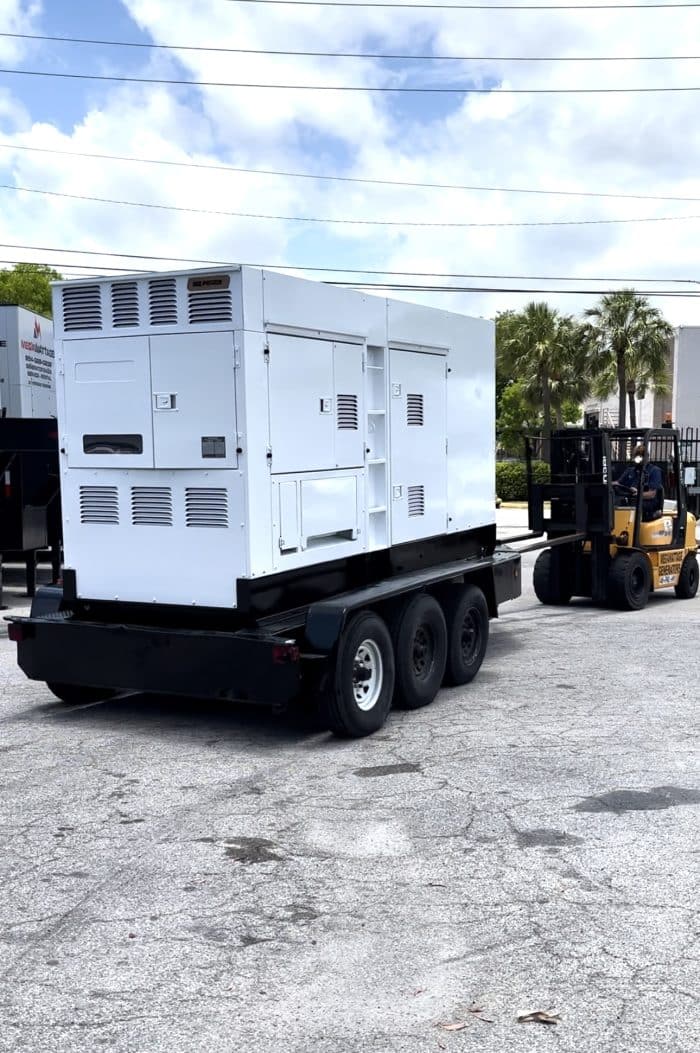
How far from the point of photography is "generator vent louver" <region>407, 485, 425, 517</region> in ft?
30.4

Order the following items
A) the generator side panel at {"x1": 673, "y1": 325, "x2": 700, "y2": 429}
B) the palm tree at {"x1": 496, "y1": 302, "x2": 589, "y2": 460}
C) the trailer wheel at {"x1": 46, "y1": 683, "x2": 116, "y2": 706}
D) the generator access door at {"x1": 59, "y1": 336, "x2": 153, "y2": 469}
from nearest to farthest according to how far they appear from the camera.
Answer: the generator access door at {"x1": 59, "y1": 336, "x2": 153, "y2": 469}, the trailer wheel at {"x1": 46, "y1": 683, "x2": 116, "y2": 706}, the generator side panel at {"x1": 673, "y1": 325, "x2": 700, "y2": 429}, the palm tree at {"x1": 496, "y1": 302, "x2": 589, "y2": 460}

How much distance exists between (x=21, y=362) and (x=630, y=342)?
31.0 metres

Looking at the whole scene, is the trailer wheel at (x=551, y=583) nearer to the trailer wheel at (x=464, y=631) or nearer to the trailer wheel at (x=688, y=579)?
the trailer wheel at (x=688, y=579)

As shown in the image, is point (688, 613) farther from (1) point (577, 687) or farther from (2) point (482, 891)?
(2) point (482, 891)

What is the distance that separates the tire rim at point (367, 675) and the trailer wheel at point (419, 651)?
39cm

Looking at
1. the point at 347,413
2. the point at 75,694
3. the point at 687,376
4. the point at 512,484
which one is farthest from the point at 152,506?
the point at 687,376

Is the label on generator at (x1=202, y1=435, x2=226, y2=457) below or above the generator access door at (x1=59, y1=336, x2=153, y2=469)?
below

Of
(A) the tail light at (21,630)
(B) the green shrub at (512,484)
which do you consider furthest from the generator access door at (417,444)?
(B) the green shrub at (512,484)

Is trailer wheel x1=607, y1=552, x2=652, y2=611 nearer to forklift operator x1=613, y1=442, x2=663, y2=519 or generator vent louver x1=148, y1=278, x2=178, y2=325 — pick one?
forklift operator x1=613, y1=442, x2=663, y2=519

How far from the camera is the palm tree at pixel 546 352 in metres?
46.2

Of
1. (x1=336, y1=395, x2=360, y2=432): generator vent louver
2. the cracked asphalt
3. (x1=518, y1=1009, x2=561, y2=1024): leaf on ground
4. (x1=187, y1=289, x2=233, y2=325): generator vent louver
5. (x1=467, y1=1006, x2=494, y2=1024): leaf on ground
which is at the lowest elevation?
(x1=518, y1=1009, x2=561, y2=1024): leaf on ground

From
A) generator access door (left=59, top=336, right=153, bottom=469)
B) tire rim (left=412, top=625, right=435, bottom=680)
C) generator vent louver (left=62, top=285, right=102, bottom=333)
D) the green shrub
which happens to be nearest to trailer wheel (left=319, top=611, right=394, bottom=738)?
tire rim (left=412, top=625, right=435, bottom=680)

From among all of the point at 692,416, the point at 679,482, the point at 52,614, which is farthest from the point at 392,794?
the point at 692,416

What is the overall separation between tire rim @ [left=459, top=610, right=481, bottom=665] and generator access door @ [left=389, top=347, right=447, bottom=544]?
2.70 ft
